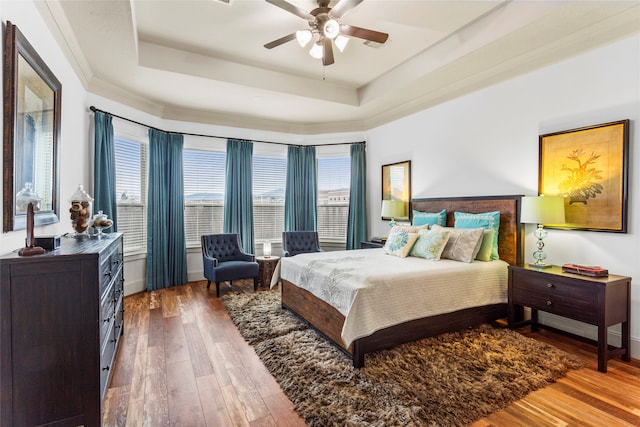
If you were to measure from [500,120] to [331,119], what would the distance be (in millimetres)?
3037

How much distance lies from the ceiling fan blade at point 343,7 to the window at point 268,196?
12.0 ft

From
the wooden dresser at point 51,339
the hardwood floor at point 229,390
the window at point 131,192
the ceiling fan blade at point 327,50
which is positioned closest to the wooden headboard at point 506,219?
the hardwood floor at point 229,390

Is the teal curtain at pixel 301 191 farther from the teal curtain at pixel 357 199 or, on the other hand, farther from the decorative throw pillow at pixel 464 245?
the decorative throw pillow at pixel 464 245

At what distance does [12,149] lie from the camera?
6.09ft

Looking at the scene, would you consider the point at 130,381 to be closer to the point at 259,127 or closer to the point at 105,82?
the point at 105,82

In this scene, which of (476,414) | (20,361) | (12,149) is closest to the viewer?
(20,361)

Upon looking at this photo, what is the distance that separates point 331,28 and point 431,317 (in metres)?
2.84

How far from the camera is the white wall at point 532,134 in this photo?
275 cm

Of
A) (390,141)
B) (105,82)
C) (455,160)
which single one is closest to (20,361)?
(105,82)

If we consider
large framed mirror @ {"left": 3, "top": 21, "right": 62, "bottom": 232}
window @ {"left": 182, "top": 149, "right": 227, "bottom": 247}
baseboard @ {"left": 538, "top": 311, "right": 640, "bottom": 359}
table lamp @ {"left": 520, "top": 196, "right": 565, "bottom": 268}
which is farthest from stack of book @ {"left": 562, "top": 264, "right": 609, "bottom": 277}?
window @ {"left": 182, "top": 149, "right": 227, "bottom": 247}

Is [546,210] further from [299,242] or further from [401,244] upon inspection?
[299,242]

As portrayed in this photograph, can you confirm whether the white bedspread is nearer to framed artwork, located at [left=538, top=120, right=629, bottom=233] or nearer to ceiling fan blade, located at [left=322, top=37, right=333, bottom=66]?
framed artwork, located at [left=538, top=120, right=629, bottom=233]

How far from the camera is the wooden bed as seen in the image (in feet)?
8.84

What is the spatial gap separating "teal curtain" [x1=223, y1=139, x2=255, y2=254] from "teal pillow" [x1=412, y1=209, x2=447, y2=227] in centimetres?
297
